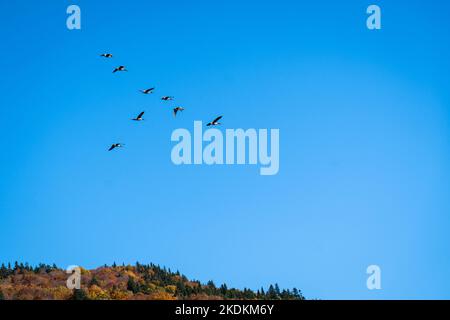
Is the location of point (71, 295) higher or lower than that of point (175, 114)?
lower

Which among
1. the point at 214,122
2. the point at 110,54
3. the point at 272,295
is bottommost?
the point at 272,295

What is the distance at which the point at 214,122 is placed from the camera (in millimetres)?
100625
